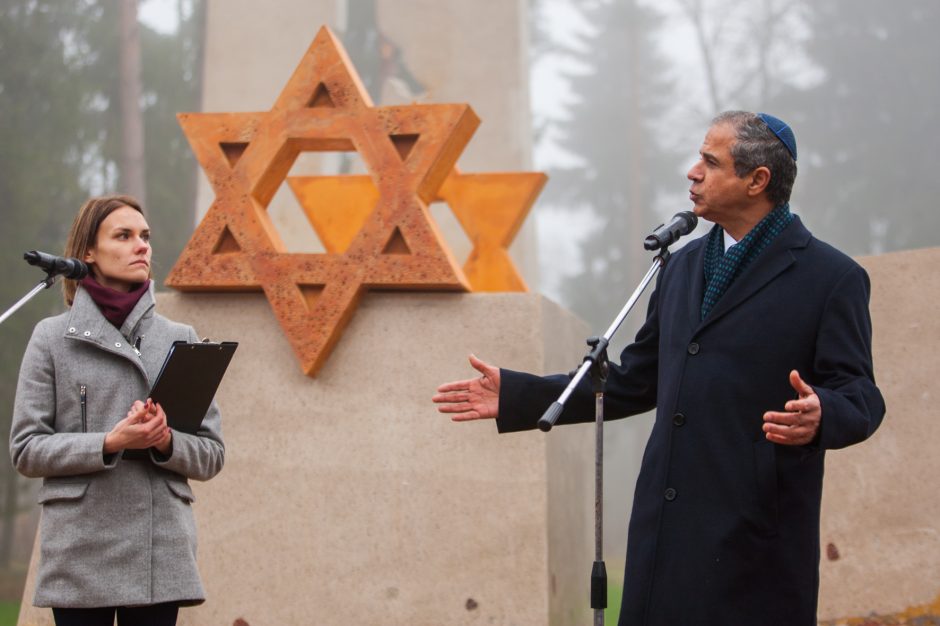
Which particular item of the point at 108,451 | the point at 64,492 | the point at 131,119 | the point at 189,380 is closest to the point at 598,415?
the point at 189,380

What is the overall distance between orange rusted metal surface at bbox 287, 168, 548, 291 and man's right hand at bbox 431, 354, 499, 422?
9.29 feet

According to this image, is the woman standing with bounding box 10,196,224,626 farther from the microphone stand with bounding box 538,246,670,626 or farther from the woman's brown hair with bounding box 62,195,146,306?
the microphone stand with bounding box 538,246,670,626

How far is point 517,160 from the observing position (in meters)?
11.2

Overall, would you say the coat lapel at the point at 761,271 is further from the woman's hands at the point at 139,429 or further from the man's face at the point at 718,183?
the woman's hands at the point at 139,429

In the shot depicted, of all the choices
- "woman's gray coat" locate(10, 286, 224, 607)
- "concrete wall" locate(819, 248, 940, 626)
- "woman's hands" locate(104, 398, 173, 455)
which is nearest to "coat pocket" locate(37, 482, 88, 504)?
"woman's gray coat" locate(10, 286, 224, 607)

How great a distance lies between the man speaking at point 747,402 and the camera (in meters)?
2.60

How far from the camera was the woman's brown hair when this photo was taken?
3.09 meters

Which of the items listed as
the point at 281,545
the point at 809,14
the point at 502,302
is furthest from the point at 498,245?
the point at 809,14

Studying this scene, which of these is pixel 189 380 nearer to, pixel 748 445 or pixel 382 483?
pixel 748 445

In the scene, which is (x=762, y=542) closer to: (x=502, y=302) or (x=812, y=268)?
(x=812, y=268)

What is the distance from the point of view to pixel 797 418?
2438 millimetres

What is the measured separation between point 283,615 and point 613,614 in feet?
13.3

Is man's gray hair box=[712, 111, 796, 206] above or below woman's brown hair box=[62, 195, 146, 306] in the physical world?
above

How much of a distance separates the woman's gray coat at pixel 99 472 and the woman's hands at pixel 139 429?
0.13 feet
